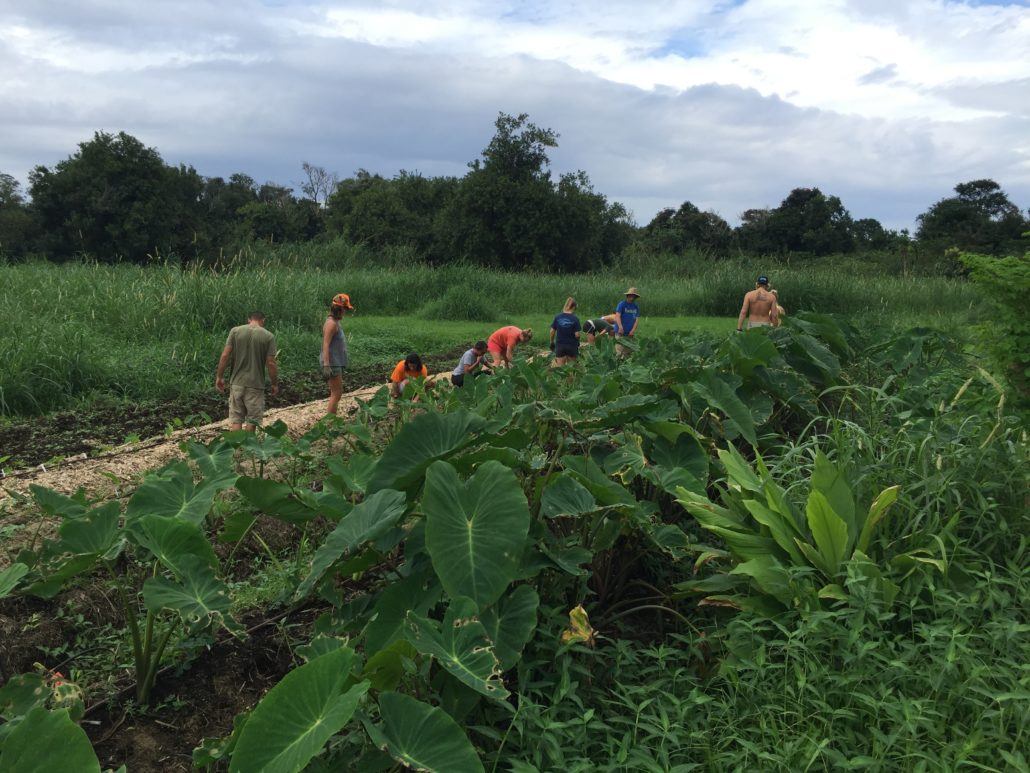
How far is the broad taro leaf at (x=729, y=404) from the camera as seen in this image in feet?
12.4

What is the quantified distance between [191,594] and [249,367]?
4753 mm

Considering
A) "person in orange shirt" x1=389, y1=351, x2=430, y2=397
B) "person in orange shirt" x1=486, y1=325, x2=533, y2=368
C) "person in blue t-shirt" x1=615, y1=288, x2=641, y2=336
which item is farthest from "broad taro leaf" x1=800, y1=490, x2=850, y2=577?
"person in blue t-shirt" x1=615, y1=288, x2=641, y2=336

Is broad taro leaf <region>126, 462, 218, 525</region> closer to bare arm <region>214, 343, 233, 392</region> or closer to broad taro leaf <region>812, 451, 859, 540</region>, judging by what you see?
broad taro leaf <region>812, 451, 859, 540</region>

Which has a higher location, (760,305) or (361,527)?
(760,305)

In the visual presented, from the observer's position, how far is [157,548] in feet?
8.52

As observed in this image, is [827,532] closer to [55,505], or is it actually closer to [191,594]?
[191,594]

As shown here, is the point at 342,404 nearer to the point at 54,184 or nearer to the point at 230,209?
the point at 54,184

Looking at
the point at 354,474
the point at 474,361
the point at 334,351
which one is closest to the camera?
the point at 354,474

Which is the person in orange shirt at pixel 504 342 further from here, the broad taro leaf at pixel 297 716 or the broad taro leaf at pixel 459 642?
the broad taro leaf at pixel 297 716

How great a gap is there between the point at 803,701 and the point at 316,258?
23176 mm

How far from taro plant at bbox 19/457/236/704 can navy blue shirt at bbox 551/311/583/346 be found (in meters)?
7.11

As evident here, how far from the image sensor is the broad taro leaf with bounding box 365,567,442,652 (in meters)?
2.35

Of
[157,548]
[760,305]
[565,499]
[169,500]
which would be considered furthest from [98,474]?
[760,305]

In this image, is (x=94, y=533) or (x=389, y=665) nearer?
(x=389, y=665)
